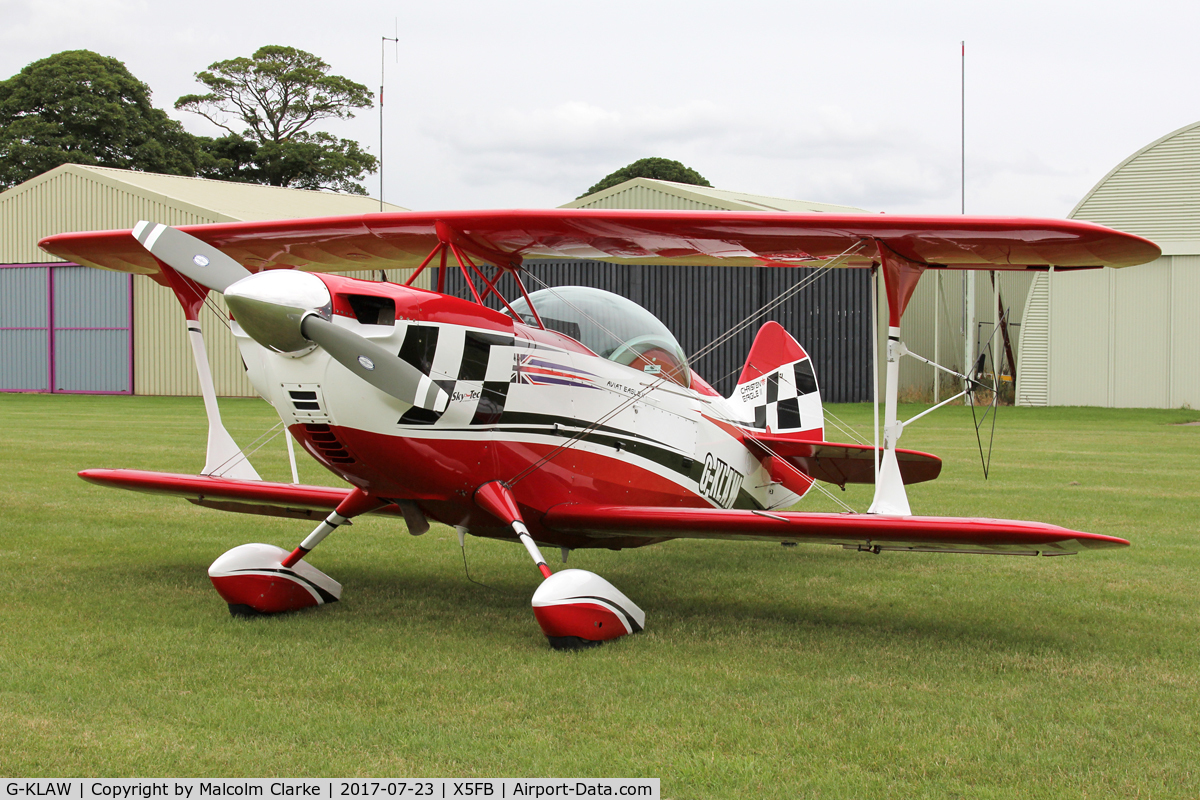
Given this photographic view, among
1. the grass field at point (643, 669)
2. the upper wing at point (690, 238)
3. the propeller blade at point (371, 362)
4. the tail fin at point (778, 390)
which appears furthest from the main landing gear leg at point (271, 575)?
the tail fin at point (778, 390)

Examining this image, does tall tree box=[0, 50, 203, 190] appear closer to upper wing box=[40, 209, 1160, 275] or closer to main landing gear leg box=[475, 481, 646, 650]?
upper wing box=[40, 209, 1160, 275]

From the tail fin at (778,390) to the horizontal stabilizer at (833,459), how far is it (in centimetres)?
62

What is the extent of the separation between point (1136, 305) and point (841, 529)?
81.6 ft

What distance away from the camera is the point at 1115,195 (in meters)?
27.3

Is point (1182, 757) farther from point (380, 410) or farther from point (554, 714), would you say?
point (380, 410)

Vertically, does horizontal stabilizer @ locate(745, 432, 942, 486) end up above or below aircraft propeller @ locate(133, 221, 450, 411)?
below

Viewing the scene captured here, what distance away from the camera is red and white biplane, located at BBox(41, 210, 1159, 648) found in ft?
17.5

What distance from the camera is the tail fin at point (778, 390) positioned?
9.22 m

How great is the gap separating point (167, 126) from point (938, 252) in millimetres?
52429

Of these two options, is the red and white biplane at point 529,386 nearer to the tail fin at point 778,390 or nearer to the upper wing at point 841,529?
the upper wing at point 841,529

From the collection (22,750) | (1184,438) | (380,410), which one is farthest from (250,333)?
(1184,438)

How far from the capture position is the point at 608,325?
6914 mm

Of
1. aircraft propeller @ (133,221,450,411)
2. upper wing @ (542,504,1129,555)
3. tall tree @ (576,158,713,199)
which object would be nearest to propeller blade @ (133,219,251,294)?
aircraft propeller @ (133,221,450,411)

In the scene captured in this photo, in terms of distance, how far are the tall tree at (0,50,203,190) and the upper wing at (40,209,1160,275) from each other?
4463 cm
